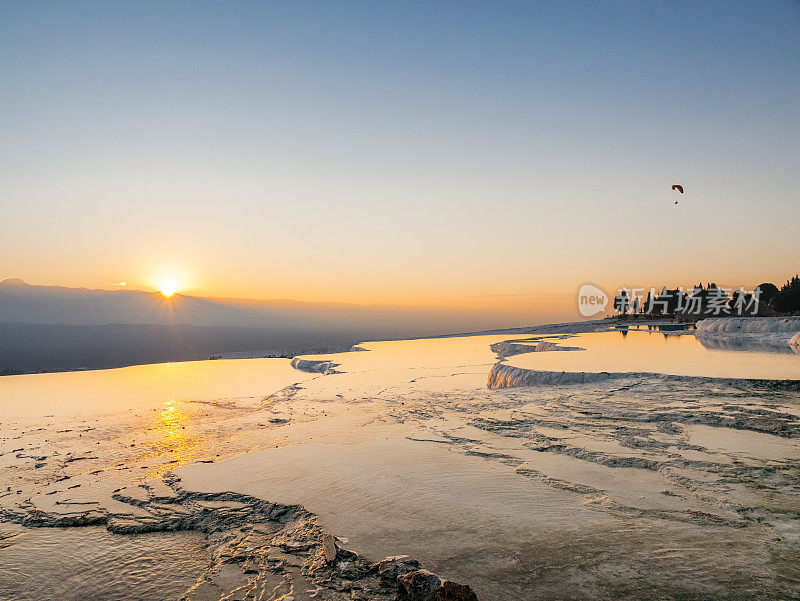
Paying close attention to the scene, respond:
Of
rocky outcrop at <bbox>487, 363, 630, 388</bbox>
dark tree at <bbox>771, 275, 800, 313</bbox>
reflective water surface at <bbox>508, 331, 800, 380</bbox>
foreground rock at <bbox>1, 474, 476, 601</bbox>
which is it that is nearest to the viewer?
foreground rock at <bbox>1, 474, 476, 601</bbox>

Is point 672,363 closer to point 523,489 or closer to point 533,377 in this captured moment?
point 533,377

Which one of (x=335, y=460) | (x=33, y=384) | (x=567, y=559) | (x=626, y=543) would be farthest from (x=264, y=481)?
(x=33, y=384)

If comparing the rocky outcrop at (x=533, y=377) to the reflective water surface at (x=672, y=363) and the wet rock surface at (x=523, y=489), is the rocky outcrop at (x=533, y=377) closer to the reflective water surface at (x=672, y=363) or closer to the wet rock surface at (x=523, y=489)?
the reflective water surface at (x=672, y=363)

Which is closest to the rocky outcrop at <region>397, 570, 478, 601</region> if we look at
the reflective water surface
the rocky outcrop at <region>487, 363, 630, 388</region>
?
the rocky outcrop at <region>487, 363, 630, 388</region>

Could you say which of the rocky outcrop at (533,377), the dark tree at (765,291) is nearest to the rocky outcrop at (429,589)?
the rocky outcrop at (533,377)

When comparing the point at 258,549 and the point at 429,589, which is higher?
the point at 429,589

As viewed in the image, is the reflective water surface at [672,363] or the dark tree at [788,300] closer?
the reflective water surface at [672,363]

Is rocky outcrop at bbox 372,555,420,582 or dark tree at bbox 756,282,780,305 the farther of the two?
dark tree at bbox 756,282,780,305

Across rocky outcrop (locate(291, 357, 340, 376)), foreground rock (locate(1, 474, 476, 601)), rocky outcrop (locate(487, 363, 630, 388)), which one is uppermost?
rocky outcrop (locate(487, 363, 630, 388))

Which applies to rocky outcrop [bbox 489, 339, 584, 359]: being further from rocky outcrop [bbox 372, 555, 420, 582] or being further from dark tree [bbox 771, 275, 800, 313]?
dark tree [bbox 771, 275, 800, 313]

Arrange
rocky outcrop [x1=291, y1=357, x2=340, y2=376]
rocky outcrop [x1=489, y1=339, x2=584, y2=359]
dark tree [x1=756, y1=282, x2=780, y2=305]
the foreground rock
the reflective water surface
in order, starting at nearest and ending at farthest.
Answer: the foreground rock → the reflective water surface → rocky outcrop [x1=489, y1=339, x2=584, y2=359] → rocky outcrop [x1=291, y1=357, x2=340, y2=376] → dark tree [x1=756, y1=282, x2=780, y2=305]

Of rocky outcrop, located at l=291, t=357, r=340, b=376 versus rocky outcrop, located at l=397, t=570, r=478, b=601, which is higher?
rocky outcrop, located at l=397, t=570, r=478, b=601

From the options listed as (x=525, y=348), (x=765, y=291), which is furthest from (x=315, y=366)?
(x=765, y=291)

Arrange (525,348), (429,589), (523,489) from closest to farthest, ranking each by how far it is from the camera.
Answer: (429,589), (523,489), (525,348)
